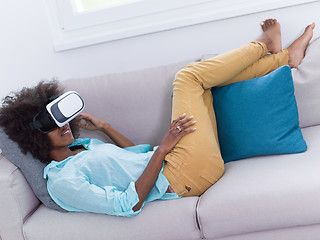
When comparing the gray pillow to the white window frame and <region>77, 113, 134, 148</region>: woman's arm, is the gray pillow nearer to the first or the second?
<region>77, 113, 134, 148</region>: woman's arm

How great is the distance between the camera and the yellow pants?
1657mm

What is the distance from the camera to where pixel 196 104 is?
174cm

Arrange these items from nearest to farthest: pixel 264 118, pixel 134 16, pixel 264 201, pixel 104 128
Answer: pixel 264 201 < pixel 264 118 < pixel 104 128 < pixel 134 16

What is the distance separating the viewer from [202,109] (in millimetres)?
1745

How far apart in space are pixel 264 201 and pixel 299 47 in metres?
0.99

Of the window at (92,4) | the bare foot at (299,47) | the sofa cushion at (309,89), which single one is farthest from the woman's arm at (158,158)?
the window at (92,4)

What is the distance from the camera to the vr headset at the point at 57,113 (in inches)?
63.3

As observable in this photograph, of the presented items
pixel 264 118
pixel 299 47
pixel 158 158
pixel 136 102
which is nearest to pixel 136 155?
pixel 158 158

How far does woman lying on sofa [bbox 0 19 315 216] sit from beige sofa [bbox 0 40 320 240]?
7cm

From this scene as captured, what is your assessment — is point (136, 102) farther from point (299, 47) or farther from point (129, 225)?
point (299, 47)

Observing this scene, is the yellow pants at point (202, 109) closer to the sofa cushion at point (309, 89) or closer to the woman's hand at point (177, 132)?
the woman's hand at point (177, 132)

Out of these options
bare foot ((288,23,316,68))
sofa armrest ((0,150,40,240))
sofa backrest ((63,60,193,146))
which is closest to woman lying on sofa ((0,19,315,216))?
sofa armrest ((0,150,40,240))

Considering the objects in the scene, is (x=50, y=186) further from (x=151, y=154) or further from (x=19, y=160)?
(x=151, y=154)

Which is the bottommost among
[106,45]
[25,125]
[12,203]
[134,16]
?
[12,203]
